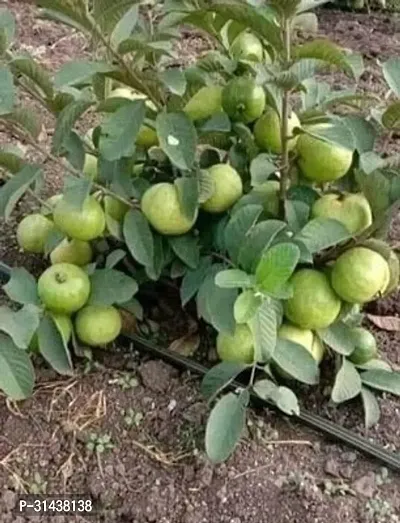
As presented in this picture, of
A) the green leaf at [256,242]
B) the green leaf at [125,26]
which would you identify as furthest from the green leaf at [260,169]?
the green leaf at [125,26]

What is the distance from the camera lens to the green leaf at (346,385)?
72.0 inches

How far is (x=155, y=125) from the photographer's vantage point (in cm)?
177

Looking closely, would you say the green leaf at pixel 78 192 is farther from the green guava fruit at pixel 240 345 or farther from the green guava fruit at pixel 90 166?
the green guava fruit at pixel 240 345

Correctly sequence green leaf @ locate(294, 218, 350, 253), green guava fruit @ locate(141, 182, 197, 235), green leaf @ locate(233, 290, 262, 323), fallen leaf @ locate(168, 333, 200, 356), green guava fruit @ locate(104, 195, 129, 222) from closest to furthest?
green leaf @ locate(233, 290, 262, 323) < green leaf @ locate(294, 218, 350, 253) < green guava fruit @ locate(141, 182, 197, 235) < green guava fruit @ locate(104, 195, 129, 222) < fallen leaf @ locate(168, 333, 200, 356)

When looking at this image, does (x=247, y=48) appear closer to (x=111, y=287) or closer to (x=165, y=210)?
(x=165, y=210)

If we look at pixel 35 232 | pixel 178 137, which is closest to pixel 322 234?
pixel 178 137

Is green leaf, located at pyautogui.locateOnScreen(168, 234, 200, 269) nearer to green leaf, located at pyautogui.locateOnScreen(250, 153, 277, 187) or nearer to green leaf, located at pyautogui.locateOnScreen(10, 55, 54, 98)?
green leaf, located at pyautogui.locateOnScreen(250, 153, 277, 187)

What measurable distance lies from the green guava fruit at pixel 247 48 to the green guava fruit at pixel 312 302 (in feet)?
1.33

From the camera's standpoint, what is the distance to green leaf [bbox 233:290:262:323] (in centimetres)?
Result: 160

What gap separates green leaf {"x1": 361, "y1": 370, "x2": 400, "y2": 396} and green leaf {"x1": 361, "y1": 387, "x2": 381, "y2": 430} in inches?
0.7

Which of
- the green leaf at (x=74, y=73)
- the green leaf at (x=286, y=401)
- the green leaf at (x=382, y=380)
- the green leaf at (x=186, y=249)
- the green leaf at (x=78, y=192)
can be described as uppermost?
the green leaf at (x=74, y=73)

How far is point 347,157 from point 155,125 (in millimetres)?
347

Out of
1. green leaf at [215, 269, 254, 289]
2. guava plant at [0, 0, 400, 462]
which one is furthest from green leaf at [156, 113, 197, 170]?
green leaf at [215, 269, 254, 289]

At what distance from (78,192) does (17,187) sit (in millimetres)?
144
